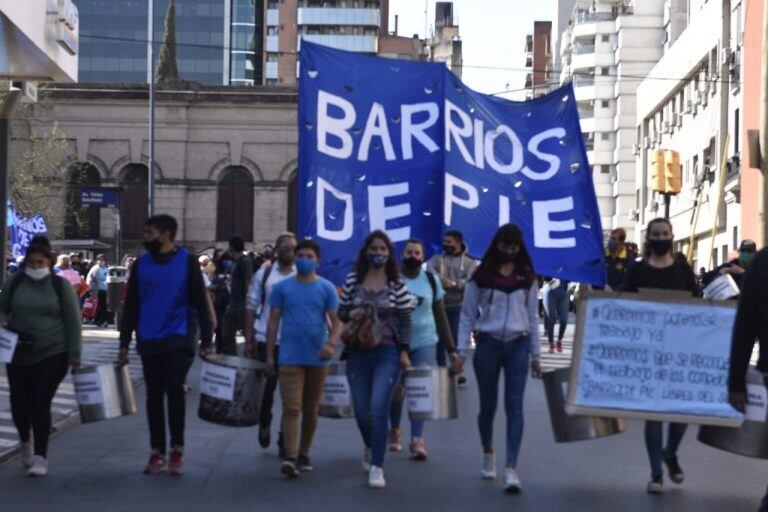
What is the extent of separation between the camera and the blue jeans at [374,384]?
10680mm

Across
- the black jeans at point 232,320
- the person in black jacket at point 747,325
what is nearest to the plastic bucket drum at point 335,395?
the person in black jacket at point 747,325

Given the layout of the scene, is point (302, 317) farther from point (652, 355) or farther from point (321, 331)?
point (652, 355)

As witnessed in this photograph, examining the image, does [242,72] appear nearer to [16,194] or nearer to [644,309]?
[16,194]

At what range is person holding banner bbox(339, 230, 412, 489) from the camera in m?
10.8

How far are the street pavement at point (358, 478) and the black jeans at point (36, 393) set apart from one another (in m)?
0.32

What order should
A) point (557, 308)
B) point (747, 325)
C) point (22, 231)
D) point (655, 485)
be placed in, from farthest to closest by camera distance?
point (22, 231) → point (557, 308) → point (655, 485) → point (747, 325)

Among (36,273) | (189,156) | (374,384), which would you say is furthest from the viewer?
(189,156)

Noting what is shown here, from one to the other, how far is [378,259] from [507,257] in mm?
858

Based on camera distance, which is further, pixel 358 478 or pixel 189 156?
pixel 189 156

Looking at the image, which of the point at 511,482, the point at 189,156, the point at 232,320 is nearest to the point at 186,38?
the point at 189,156

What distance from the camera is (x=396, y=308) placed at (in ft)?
35.8

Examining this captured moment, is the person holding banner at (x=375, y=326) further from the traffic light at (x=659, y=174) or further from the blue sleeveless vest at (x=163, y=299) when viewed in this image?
the traffic light at (x=659, y=174)

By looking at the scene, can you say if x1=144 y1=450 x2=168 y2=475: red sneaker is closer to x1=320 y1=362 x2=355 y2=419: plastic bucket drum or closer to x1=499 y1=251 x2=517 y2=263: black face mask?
x1=320 y1=362 x2=355 y2=419: plastic bucket drum

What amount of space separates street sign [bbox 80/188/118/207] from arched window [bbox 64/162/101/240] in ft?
26.6
